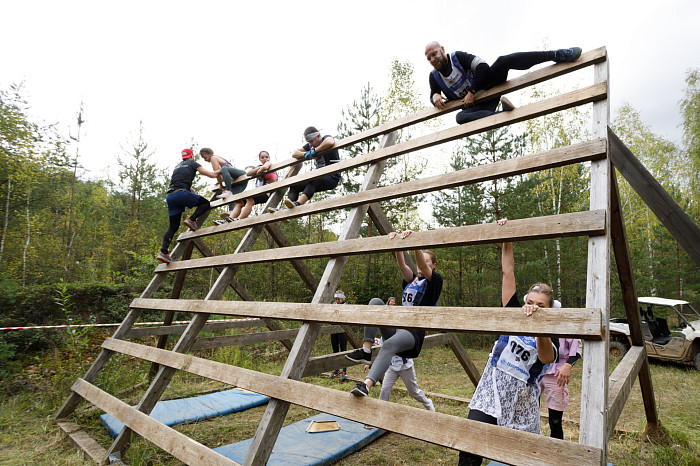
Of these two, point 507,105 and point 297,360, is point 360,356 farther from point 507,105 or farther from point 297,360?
point 507,105

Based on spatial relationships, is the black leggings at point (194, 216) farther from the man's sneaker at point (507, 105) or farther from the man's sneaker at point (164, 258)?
the man's sneaker at point (507, 105)

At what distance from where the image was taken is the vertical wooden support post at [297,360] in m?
2.08

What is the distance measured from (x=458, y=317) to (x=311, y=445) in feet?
9.05

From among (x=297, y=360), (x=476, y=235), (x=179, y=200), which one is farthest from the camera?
(x=179, y=200)

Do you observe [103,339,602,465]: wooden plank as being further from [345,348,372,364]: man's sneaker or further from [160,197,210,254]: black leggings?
[160,197,210,254]: black leggings

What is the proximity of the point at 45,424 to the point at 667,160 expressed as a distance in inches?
969

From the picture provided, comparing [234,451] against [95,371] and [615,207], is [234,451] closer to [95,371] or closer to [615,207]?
[95,371]

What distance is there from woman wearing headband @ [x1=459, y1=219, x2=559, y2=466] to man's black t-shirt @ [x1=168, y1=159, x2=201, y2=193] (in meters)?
4.37

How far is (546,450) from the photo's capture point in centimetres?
132

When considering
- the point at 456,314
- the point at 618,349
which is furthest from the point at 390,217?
the point at 456,314

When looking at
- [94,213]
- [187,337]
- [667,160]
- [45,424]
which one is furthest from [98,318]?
[667,160]

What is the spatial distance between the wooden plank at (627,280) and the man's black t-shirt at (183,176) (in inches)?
189

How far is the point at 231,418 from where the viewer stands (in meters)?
4.88

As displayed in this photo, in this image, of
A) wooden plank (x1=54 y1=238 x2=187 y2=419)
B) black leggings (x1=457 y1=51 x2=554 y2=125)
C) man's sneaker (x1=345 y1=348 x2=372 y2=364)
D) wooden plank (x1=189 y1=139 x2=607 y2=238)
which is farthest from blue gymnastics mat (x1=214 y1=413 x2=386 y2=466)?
black leggings (x1=457 y1=51 x2=554 y2=125)
